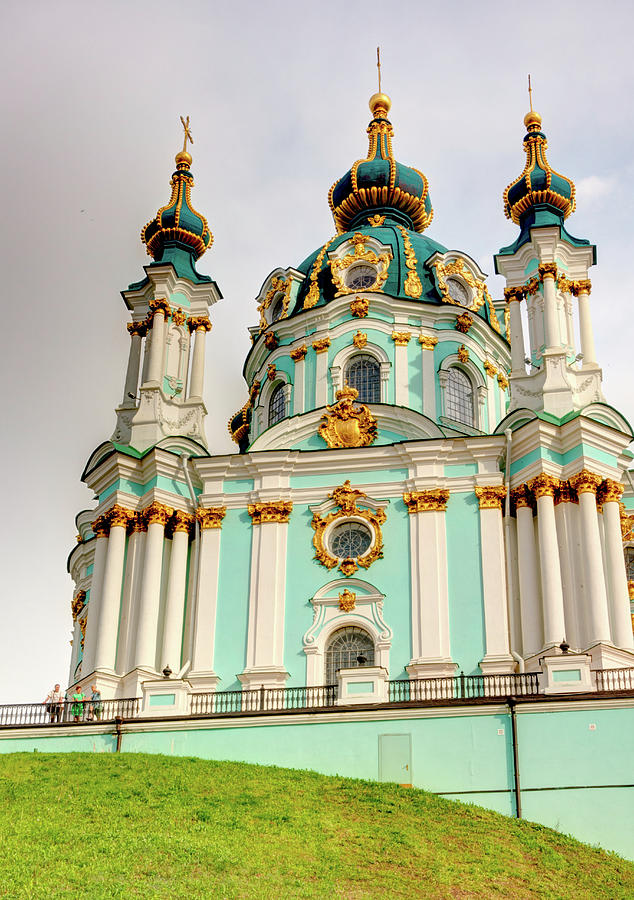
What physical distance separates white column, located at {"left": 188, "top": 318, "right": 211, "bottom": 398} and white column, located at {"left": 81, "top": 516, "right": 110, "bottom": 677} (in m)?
4.37

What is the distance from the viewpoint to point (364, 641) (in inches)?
1056

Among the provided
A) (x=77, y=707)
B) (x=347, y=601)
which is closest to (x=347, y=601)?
(x=347, y=601)

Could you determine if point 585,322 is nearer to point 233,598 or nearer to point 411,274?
point 411,274

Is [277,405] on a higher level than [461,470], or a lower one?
higher

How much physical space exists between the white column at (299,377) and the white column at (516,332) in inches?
218

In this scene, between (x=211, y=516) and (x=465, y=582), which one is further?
(x=211, y=516)

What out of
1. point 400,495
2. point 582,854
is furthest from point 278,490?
point 582,854

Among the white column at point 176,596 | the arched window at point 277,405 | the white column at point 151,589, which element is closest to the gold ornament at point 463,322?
the arched window at point 277,405

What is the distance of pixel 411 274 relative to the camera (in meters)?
33.9

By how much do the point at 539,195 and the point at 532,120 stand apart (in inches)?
137

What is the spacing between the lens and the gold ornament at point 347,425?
95.6 feet

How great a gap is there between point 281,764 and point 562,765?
477 centimetres

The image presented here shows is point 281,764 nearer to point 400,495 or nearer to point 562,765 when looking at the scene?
point 562,765

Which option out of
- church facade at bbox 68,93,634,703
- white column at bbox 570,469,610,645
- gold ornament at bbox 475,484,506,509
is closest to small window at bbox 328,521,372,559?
church facade at bbox 68,93,634,703
